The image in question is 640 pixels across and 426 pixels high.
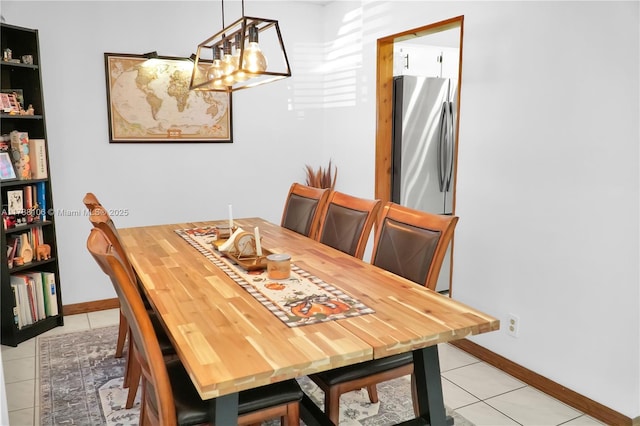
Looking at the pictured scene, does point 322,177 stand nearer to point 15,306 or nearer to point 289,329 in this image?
point 15,306

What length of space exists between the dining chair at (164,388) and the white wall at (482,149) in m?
1.66

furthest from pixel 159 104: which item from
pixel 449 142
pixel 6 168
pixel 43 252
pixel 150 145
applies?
pixel 449 142

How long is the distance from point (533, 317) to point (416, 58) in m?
2.70

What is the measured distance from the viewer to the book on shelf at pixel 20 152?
3375 millimetres

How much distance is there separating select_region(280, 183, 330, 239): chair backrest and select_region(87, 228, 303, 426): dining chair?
1.42 m

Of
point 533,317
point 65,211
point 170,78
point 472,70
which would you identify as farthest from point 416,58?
point 65,211

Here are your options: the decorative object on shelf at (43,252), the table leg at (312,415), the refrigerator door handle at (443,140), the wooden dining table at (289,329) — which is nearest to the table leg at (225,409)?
the wooden dining table at (289,329)

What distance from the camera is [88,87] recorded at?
3855 mm

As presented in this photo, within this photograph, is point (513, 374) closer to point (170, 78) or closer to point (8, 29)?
point (170, 78)

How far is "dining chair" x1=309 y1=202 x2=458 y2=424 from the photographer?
199 centimetres

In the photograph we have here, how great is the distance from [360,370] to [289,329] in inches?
21.9

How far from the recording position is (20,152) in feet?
11.1

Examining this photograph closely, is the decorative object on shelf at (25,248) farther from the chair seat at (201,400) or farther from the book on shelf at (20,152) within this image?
the chair seat at (201,400)

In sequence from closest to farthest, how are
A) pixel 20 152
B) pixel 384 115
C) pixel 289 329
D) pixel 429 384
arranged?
pixel 289 329
pixel 429 384
pixel 20 152
pixel 384 115
